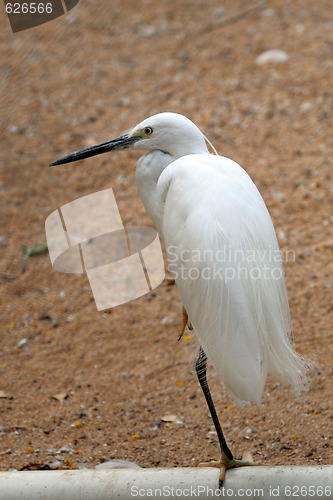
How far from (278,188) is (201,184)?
2.22 m

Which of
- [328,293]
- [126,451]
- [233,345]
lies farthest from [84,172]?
[233,345]

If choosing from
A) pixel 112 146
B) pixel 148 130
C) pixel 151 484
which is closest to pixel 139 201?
pixel 112 146

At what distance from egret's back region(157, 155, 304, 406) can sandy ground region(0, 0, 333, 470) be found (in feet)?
1.44

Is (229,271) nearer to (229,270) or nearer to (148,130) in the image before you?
(229,270)

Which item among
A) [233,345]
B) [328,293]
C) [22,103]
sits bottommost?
[328,293]

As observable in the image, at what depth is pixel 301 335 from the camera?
3.38m

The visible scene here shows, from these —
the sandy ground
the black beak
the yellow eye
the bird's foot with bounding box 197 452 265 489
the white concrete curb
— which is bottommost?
the sandy ground

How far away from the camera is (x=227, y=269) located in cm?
220

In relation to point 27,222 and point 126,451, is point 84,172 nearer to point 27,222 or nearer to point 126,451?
point 27,222

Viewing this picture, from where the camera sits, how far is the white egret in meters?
2.21

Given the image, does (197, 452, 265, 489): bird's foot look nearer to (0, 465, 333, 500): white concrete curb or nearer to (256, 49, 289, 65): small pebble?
(0, 465, 333, 500): white concrete curb

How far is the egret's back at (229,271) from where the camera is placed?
86.9 inches

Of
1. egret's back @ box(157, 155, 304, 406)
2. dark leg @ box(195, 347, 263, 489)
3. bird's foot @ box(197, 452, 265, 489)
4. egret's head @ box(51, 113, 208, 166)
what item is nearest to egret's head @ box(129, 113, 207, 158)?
egret's head @ box(51, 113, 208, 166)

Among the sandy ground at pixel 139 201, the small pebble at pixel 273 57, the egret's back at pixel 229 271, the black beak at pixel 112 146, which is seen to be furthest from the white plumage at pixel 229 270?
the small pebble at pixel 273 57
